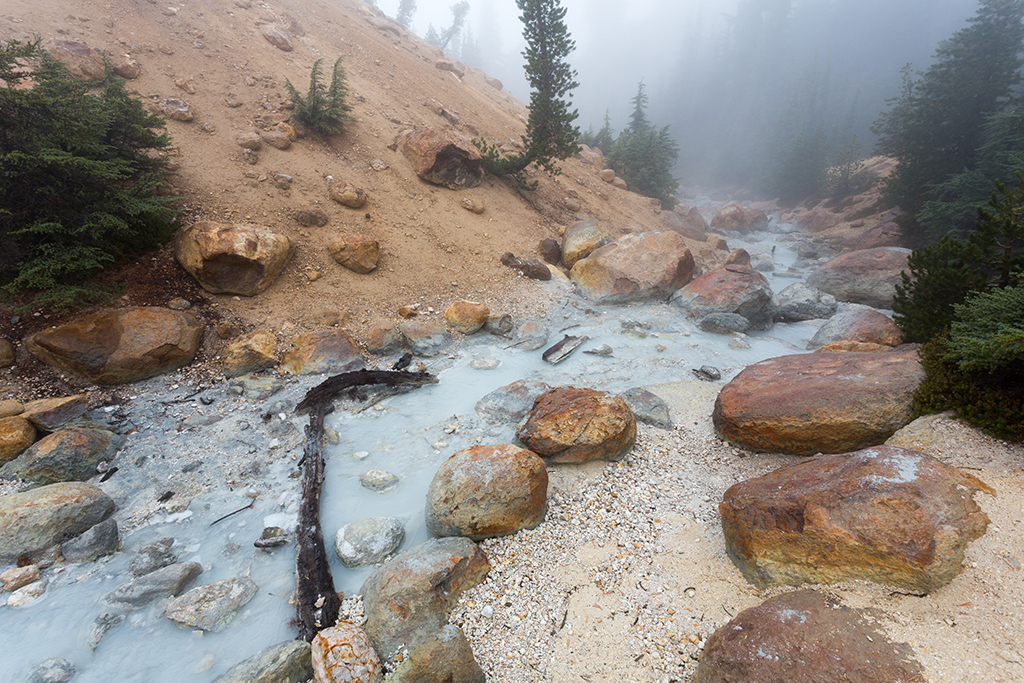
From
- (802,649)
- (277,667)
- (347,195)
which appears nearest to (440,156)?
(347,195)

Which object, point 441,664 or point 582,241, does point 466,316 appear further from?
point 441,664

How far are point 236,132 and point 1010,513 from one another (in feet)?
55.1

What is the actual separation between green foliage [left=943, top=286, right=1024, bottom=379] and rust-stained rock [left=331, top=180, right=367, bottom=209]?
42.0 feet

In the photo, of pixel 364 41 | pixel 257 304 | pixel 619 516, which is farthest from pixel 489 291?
pixel 364 41

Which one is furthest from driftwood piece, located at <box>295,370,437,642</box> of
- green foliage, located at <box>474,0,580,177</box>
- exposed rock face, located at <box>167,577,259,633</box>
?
green foliage, located at <box>474,0,580,177</box>

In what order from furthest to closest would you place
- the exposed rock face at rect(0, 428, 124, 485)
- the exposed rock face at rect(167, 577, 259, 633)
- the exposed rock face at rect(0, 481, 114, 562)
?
the exposed rock face at rect(0, 428, 124, 485)
the exposed rock face at rect(0, 481, 114, 562)
the exposed rock face at rect(167, 577, 259, 633)

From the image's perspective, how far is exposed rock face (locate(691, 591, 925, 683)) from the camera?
2.48 metres

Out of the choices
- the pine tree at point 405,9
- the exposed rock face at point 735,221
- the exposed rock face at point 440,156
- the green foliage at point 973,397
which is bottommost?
the green foliage at point 973,397

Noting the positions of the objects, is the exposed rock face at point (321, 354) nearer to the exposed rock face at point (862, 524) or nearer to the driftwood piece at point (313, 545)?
the driftwood piece at point (313, 545)

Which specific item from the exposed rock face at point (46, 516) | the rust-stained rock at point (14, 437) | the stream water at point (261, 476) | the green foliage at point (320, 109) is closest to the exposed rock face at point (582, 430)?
the stream water at point (261, 476)

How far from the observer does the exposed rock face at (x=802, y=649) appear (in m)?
2.48

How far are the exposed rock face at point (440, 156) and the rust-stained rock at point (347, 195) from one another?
289cm

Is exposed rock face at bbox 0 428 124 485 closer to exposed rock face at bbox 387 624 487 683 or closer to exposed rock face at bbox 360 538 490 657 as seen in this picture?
exposed rock face at bbox 360 538 490 657

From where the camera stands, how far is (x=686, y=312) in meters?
11.4
